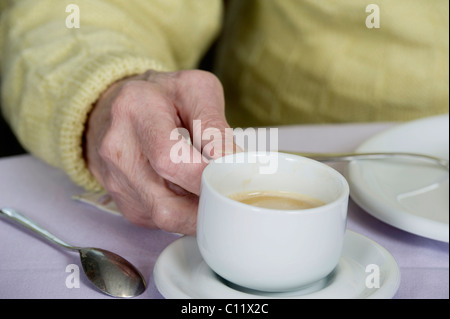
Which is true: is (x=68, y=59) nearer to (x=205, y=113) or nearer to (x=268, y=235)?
(x=205, y=113)

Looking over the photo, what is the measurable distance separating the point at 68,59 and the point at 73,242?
0.21 m

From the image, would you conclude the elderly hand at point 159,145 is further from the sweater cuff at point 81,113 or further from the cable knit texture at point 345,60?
the cable knit texture at point 345,60

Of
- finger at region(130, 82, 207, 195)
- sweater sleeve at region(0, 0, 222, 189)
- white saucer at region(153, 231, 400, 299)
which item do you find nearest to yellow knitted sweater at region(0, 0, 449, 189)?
sweater sleeve at region(0, 0, 222, 189)

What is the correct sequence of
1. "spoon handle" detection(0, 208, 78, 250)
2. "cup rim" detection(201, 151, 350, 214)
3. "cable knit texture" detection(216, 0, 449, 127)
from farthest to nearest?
"cable knit texture" detection(216, 0, 449, 127) < "spoon handle" detection(0, 208, 78, 250) < "cup rim" detection(201, 151, 350, 214)

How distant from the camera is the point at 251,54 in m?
0.81

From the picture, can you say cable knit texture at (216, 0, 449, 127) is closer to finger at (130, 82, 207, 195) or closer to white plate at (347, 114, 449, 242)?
white plate at (347, 114, 449, 242)

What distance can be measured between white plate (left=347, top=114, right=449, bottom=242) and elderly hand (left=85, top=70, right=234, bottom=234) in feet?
0.41

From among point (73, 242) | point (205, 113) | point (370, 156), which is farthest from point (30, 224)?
point (370, 156)

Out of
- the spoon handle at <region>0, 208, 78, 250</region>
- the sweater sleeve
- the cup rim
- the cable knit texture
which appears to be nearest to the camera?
the cup rim

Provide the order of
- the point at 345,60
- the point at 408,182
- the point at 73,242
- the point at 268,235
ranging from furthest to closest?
1. the point at 345,60
2. the point at 408,182
3. the point at 73,242
4. the point at 268,235

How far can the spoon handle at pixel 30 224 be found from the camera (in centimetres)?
38

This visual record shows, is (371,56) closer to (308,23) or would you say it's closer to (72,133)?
(308,23)

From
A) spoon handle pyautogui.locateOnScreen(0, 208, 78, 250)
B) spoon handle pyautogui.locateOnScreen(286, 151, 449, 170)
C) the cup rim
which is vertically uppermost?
the cup rim

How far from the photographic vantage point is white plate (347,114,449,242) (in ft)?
1.27
